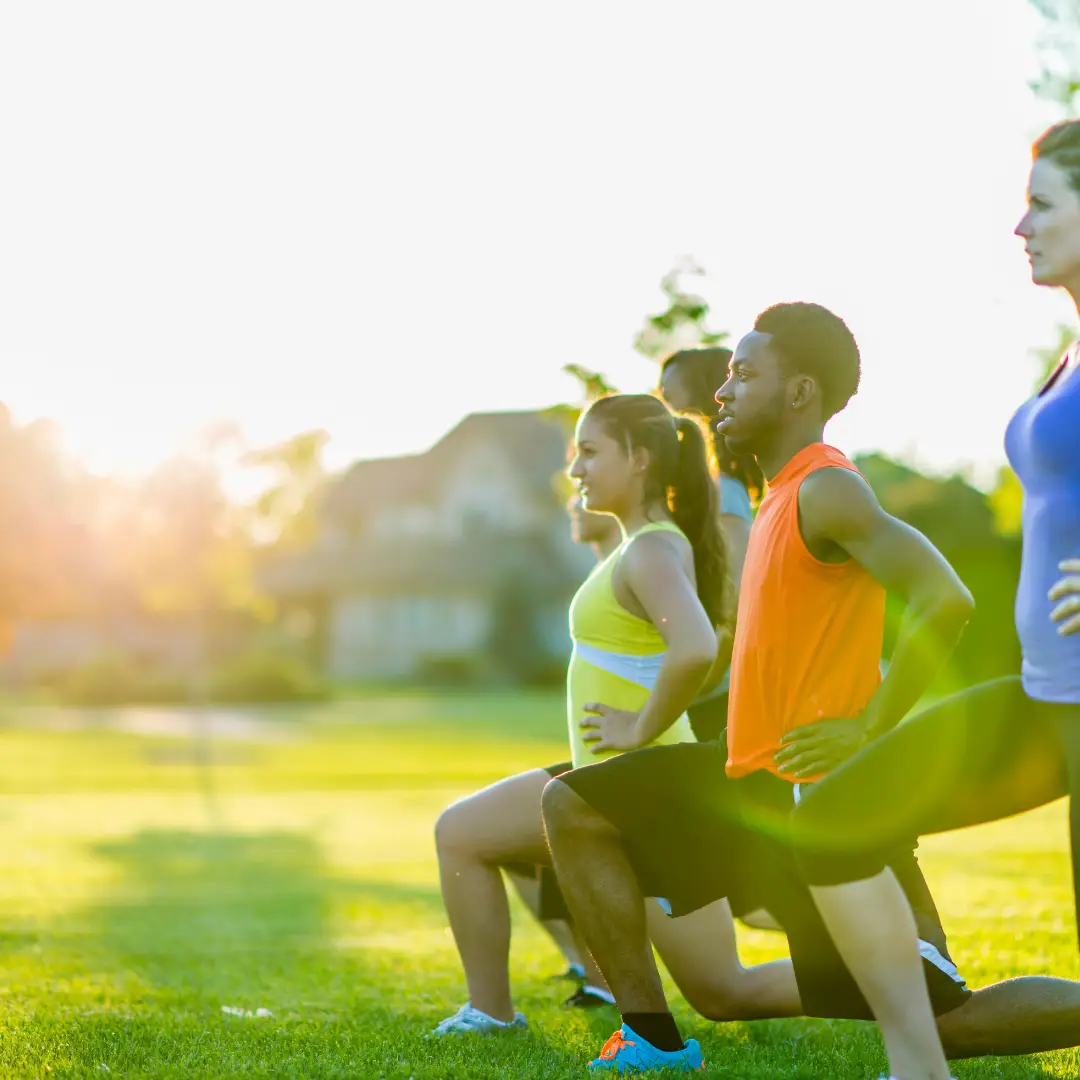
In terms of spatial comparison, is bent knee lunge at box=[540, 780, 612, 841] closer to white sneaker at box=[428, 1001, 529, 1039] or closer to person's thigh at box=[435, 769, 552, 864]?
person's thigh at box=[435, 769, 552, 864]

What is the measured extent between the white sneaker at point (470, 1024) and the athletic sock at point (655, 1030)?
3.14 feet

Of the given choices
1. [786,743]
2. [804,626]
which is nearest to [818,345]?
[804,626]

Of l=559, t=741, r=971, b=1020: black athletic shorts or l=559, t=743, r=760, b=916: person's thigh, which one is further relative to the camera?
l=559, t=743, r=760, b=916: person's thigh

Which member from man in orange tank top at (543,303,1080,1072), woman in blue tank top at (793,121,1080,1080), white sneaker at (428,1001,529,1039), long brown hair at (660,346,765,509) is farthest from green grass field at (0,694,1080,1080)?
long brown hair at (660,346,765,509)

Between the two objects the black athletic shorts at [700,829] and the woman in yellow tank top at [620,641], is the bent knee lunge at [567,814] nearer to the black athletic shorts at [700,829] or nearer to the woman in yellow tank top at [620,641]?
the black athletic shorts at [700,829]

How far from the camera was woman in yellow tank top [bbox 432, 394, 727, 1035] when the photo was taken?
5.02m

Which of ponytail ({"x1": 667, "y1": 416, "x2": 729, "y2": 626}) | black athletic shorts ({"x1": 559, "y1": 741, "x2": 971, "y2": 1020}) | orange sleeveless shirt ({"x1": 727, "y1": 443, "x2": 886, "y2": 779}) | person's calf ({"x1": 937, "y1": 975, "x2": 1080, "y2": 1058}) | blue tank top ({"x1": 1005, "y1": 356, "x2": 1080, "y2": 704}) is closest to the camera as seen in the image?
blue tank top ({"x1": 1005, "y1": 356, "x2": 1080, "y2": 704})

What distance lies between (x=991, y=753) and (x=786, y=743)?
50 centimetres

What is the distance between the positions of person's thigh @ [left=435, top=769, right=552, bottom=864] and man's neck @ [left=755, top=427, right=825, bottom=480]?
1.62 metres

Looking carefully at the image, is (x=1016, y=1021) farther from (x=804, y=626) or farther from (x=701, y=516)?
(x=701, y=516)

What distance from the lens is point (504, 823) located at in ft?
17.7

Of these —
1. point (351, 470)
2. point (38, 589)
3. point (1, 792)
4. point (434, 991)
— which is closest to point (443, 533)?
point (351, 470)

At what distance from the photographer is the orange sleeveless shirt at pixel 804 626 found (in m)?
3.97

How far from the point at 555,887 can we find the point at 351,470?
238 feet
